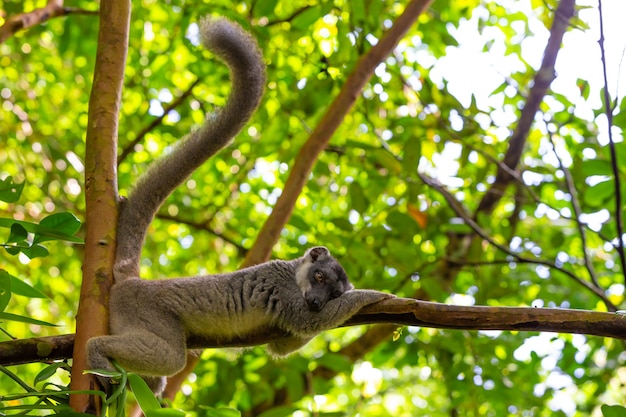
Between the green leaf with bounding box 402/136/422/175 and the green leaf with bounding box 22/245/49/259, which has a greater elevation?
the green leaf with bounding box 402/136/422/175

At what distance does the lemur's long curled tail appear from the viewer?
330 centimetres

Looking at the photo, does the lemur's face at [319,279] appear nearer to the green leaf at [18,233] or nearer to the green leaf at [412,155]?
the green leaf at [412,155]

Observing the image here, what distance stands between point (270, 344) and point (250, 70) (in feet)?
4.59

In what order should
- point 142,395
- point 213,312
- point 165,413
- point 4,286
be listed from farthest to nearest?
1. point 213,312
2. point 4,286
3. point 142,395
4. point 165,413

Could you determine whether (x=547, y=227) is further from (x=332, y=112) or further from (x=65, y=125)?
(x=65, y=125)

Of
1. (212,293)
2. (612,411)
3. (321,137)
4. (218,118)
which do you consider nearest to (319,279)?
(212,293)

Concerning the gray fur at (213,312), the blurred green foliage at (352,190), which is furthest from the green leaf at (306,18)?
the gray fur at (213,312)

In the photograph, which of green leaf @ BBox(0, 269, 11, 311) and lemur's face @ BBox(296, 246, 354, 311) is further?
lemur's face @ BBox(296, 246, 354, 311)

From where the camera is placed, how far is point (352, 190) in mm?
4453

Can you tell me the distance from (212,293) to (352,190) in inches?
55.7

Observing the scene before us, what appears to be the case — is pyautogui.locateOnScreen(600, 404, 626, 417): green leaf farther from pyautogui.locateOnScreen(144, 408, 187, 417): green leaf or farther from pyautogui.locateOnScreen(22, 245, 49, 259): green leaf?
pyautogui.locateOnScreen(22, 245, 49, 259): green leaf

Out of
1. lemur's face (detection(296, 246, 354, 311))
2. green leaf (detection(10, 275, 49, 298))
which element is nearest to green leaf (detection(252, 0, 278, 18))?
lemur's face (detection(296, 246, 354, 311))

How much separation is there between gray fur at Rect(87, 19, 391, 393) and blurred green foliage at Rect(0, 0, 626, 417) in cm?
46

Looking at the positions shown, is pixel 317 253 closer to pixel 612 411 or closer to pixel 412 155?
pixel 412 155
